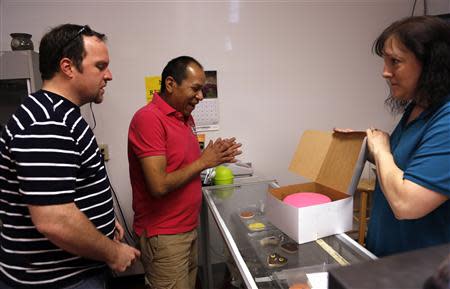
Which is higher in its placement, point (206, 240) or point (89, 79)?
point (89, 79)

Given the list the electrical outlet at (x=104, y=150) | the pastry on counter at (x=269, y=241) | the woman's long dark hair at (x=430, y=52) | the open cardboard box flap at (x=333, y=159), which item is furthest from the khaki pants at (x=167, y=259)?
the woman's long dark hair at (x=430, y=52)

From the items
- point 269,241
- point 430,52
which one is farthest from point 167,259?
point 430,52

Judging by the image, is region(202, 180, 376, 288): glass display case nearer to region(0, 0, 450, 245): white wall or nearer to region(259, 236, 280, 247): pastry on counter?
region(259, 236, 280, 247): pastry on counter

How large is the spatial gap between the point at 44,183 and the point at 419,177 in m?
0.99

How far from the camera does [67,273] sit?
0.95 m

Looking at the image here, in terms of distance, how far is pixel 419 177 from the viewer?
0.78 m

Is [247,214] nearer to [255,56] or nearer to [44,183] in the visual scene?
[44,183]

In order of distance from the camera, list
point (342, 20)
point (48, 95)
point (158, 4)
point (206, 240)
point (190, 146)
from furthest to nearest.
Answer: point (342, 20)
point (158, 4)
point (206, 240)
point (190, 146)
point (48, 95)

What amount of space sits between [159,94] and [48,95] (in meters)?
0.70

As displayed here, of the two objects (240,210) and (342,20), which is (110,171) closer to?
(240,210)

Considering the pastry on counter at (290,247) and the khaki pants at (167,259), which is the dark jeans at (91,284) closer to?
the khaki pants at (167,259)

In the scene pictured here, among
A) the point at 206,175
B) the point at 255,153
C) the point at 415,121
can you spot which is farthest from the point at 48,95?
the point at 255,153

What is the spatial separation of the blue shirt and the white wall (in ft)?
5.04

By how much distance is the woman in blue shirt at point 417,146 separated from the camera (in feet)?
2.55
